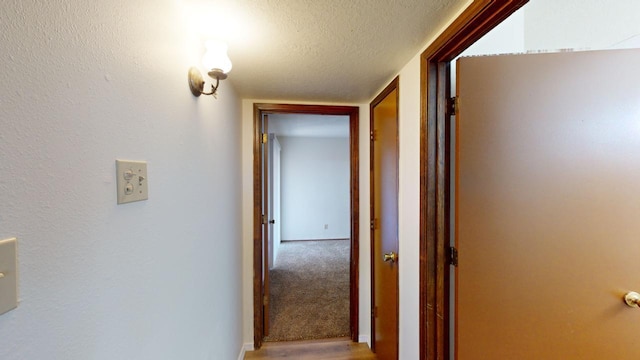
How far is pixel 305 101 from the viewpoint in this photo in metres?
2.14

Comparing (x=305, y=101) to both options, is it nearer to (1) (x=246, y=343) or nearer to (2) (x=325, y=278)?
(1) (x=246, y=343)

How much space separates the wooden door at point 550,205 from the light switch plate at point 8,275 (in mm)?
1284

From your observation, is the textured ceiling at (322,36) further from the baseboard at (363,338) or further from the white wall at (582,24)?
the baseboard at (363,338)

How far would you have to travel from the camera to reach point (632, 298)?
94 centimetres

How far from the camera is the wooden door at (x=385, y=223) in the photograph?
166 centimetres

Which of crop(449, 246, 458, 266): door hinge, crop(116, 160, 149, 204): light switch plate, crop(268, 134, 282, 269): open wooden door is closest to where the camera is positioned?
crop(116, 160, 149, 204): light switch plate

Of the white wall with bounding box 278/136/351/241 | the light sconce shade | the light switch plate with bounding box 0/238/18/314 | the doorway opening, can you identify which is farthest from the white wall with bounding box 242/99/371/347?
the white wall with bounding box 278/136/351/241

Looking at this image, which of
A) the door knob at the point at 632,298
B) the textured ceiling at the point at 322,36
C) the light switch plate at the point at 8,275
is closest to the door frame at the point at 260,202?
the textured ceiling at the point at 322,36

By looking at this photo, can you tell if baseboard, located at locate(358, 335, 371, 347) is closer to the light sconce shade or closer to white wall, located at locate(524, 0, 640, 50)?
the light sconce shade

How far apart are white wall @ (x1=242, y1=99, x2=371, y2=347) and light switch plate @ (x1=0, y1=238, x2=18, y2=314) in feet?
5.62

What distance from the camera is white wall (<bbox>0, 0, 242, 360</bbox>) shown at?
393 mm

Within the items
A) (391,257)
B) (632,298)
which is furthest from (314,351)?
(632,298)

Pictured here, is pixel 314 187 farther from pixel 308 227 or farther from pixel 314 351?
pixel 314 351

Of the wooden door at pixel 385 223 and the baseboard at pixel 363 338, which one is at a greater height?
the wooden door at pixel 385 223
